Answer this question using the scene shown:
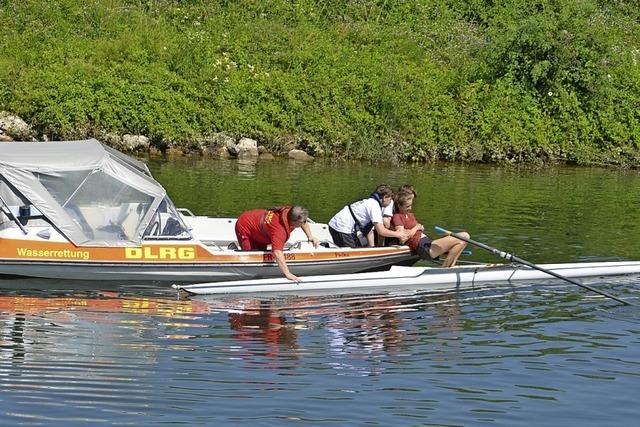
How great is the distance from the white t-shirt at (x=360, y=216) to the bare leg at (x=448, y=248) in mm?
893

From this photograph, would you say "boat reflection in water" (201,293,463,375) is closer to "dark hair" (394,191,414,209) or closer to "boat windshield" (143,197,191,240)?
"boat windshield" (143,197,191,240)

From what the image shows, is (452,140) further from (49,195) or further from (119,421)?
(119,421)

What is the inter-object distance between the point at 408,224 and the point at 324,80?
17.6 meters

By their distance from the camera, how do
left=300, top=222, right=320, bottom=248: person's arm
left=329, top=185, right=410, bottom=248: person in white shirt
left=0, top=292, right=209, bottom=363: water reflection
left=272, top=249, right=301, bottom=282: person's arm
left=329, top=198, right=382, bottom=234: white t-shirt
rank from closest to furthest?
left=0, top=292, right=209, bottom=363: water reflection
left=272, top=249, right=301, bottom=282: person's arm
left=300, top=222, right=320, bottom=248: person's arm
left=329, top=198, right=382, bottom=234: white t-shirt
left=329, top=185, right=410, bottom=248: person in white shirt

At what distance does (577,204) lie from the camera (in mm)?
26078

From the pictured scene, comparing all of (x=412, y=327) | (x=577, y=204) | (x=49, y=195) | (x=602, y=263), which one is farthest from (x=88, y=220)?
(x=577, y=204)

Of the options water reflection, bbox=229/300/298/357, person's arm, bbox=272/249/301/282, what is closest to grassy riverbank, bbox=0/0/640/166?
person's arm, bbox=272/249/301/282

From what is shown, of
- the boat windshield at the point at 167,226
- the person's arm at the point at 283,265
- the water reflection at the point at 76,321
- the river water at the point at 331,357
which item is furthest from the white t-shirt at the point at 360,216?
the water reflection at the point at 76,321

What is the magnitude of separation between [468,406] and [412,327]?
10.9 ft

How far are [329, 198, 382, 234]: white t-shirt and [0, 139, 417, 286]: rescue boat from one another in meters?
0.51

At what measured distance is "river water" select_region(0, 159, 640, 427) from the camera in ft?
36.5

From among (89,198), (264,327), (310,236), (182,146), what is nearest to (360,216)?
(310,236)

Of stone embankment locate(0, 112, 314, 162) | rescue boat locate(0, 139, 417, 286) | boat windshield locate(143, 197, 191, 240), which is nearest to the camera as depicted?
rescue boat locate(0, 139, 417, 286)

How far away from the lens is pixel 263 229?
16.7m
